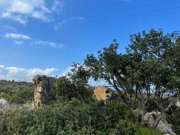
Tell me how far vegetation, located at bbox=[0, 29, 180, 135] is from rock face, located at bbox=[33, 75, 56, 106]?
1.37ft

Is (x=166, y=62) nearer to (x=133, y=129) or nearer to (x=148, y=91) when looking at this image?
(x=148, y=91)

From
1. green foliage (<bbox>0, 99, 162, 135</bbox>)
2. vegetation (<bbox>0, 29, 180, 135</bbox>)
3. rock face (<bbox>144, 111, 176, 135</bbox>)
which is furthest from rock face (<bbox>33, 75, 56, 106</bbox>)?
rock face (<bbox>144, 111, 176, 135</bbox>)

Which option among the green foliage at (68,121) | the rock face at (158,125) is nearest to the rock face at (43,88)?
the green foliage at (68,121)

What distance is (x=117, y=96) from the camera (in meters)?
16.3

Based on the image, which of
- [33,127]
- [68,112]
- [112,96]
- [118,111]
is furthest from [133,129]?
[112,96]

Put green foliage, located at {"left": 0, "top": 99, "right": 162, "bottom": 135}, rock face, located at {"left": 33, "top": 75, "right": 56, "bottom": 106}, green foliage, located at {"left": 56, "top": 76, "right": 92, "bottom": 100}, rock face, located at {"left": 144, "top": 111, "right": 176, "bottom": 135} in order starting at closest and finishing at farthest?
green foliage, located at {"left": 0, "top": 99, "right": 162, "bottom": 135}
rock face, located at {"left": 144, "top": 111, "right": 176, "bottom": 135}
green foliage, located at {"left": 56, "top": 76, "right": 92, "bottom": 100}
rock face, located at {"left": 33, "top": 75, "right": 56, "bottom": 106}

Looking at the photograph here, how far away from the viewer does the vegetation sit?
11.7 m

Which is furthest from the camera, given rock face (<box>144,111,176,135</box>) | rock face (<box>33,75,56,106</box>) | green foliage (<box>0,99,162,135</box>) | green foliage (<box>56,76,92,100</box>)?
rock face (<box>33,75,56,106</box>)

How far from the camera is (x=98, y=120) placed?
11977 millimetres

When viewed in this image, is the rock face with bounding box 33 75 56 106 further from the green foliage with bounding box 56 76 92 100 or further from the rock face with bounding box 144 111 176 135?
the rock face with bounding box 144 111 176 135

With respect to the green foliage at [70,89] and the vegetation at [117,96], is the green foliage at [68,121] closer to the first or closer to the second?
the vegetation at [117,96]

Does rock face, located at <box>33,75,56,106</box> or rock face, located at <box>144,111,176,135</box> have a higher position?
rock face, located at <box>33,75,56,106</box>

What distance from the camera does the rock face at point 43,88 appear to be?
54.6 ft

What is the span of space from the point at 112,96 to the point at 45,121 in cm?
574
